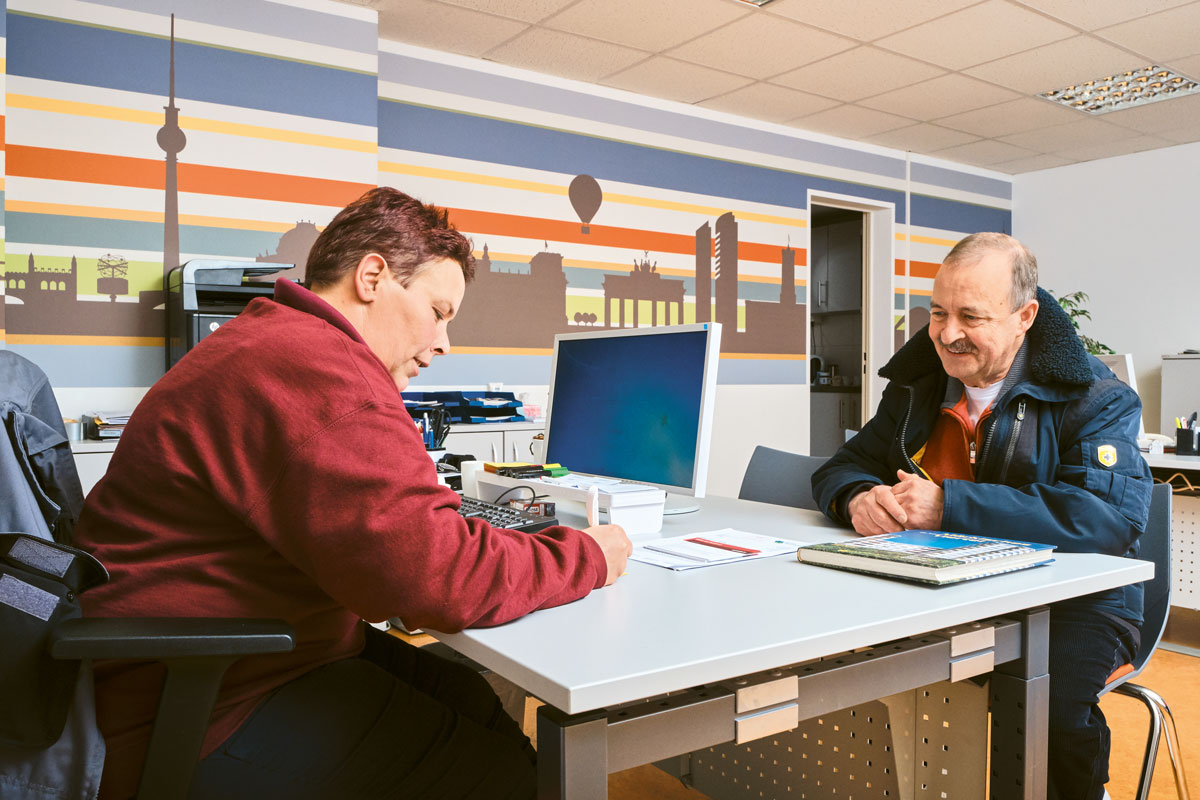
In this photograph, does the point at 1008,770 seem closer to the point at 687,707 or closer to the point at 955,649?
the point at 955,649

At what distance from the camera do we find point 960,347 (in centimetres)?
174

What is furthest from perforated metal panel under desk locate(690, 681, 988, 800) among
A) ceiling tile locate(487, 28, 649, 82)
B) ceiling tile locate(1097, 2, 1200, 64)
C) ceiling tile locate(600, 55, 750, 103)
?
ceiling tile locate(1097, 2, 1200, 64)

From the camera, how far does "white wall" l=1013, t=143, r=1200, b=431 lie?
603 cm

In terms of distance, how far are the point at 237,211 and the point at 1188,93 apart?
17.3 feet

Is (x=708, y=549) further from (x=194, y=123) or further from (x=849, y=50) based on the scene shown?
(x=849, y=50)

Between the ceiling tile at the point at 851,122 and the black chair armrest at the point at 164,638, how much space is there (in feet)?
17.0

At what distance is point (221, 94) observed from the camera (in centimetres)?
359

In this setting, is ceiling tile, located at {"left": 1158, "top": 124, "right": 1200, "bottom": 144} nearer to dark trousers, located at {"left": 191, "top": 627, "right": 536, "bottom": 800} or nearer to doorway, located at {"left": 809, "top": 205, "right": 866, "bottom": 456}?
doorway, located at {"left": 809, "top": 205, "right": 866, "bottom": 456}

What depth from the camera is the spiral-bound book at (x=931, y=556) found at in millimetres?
1198

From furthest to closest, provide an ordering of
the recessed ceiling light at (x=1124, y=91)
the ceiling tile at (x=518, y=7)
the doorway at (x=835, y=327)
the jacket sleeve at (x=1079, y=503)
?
1. the doorway at (x=835, y=327)
2. the recessed ceiling light at (x=1124, y=91)
3. the ceiling tile at (x=518, y=7)
4. the jacket sleeve at (x=1079, y=503)

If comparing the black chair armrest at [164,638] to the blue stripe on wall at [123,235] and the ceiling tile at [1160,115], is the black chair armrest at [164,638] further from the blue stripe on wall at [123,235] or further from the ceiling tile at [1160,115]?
the ceiling tile at [1160,115]

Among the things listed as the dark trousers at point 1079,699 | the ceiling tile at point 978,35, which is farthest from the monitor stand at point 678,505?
the ceiling tile at point 978,35

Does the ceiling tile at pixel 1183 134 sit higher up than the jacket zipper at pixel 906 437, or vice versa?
the ceiling tile at pixel 1183 134

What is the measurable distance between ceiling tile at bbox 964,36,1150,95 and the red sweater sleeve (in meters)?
4.51
